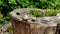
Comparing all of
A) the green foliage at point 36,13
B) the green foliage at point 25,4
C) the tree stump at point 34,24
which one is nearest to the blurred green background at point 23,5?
the green foliage at point 25,4

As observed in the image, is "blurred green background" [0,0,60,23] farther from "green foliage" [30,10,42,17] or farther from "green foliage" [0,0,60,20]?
"green foliage" [30,10,42,17]

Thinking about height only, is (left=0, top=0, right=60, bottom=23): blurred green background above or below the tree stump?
below

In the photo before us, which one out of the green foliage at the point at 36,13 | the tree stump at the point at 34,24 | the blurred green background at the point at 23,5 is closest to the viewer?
the tree stump at the point at 34,24

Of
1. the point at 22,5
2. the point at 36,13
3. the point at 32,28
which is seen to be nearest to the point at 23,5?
the point at 22,5

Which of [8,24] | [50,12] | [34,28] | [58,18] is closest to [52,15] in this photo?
[50,12]

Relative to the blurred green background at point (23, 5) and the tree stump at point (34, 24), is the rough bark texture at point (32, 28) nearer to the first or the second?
the tree stump at point (34, 24)

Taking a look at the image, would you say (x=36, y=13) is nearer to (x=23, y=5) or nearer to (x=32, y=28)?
(x=32, y=28)

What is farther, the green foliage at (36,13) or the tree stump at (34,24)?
the green foliage at (36,13)

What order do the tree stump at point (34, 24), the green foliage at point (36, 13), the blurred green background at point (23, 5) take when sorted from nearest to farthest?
1. the tree stump at point (34, 24)
2. the green foliage at point (36, 13)
3. the blurred green background at point (23, 5)

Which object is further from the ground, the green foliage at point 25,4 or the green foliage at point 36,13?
the green foliage at point 36,13

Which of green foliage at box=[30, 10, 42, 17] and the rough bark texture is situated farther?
green foliage at box=[30, 10, 42, 17]

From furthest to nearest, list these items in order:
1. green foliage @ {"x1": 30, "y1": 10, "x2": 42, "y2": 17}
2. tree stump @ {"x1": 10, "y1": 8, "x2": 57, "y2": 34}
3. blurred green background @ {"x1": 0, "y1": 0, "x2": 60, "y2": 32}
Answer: blurred green background @ {"x1": 0, "y1": 0, "x2": 60, "y2": 32} → green foliage @ {"x1": 30, "y1": 10, "x2": 42, "y2": 17} → tree stump @ {"x1": 10, "y1": 8, "x2": 57, "y2": 34}

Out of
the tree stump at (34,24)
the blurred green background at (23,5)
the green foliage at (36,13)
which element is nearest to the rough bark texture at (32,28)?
the tree stump at (34,24)

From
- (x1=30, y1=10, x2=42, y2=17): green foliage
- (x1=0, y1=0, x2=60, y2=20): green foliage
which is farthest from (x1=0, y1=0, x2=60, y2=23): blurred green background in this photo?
(x1=30, y1=10, x2=42, y2=17): green foliage
